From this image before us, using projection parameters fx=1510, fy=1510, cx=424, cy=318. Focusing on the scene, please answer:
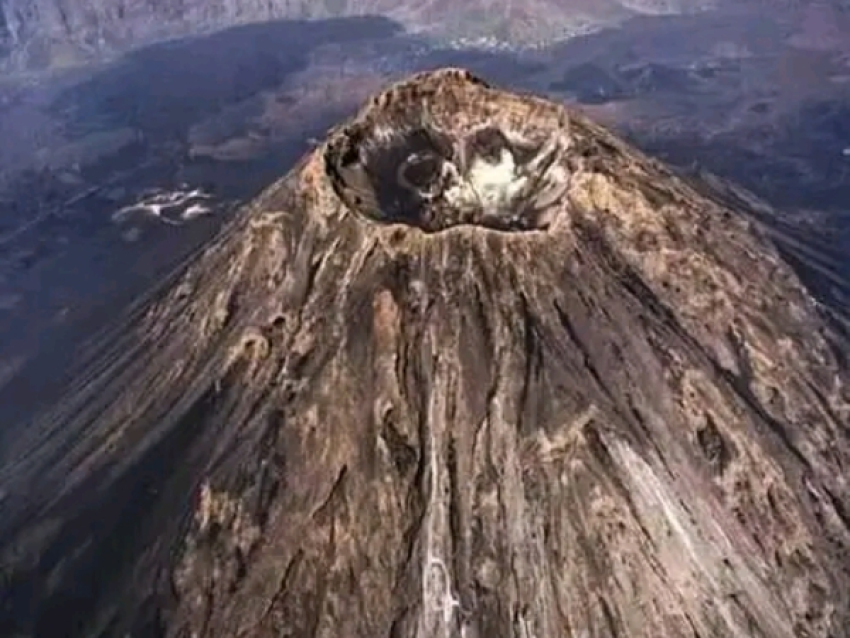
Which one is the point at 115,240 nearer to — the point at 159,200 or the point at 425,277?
the point at 159,200

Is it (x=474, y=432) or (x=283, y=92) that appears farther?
(x=283, y=92)

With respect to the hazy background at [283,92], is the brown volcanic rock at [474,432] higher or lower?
higher

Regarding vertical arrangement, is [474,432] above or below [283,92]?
above

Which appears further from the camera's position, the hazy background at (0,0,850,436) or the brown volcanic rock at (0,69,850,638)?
the hazy background at (0,0,850,436)

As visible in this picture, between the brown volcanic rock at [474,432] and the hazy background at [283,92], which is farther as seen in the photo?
the hazy background at [283,92]

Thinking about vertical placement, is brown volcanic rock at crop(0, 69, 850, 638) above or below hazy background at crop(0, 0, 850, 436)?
above

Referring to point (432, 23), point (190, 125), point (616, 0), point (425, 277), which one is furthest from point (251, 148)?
point (425, 277)
